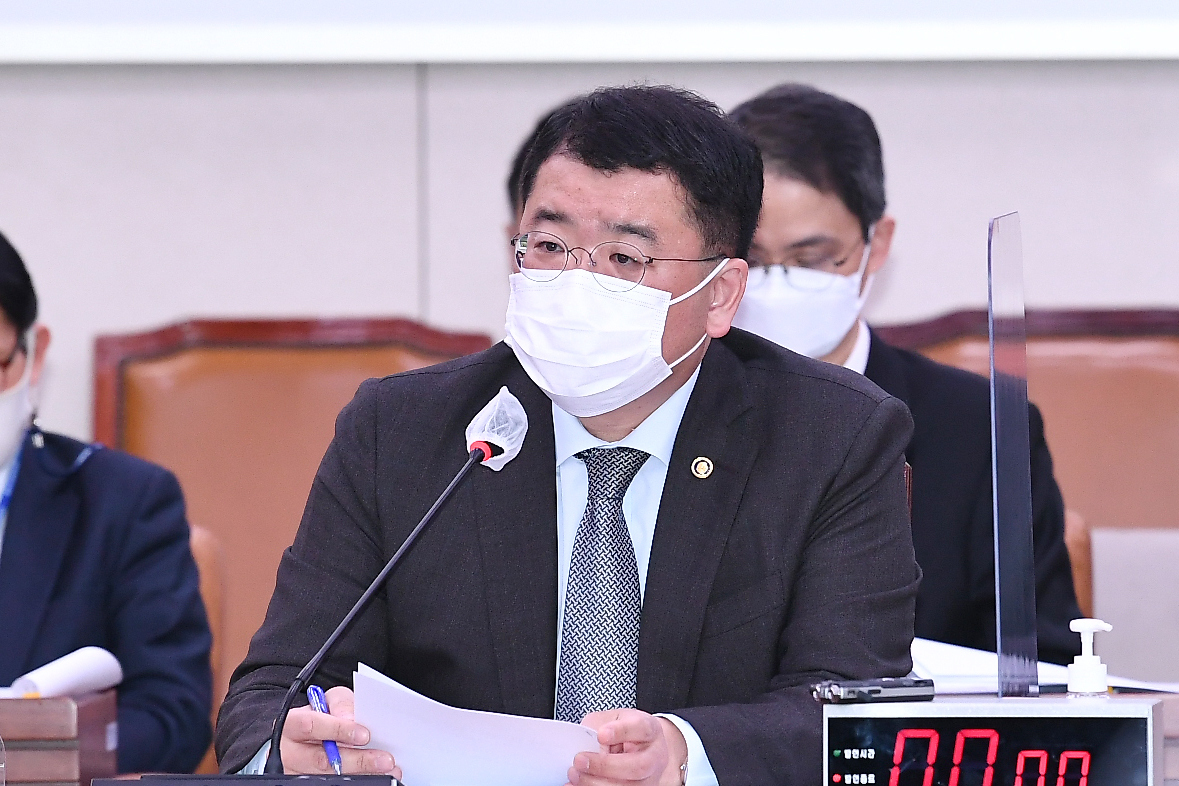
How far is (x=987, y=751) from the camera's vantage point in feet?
3.59

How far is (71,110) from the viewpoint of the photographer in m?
3.42

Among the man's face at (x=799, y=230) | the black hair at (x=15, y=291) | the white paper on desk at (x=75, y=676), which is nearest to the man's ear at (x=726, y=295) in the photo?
the man's face at (x=799, y=230)

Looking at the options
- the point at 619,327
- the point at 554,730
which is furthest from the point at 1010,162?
the point at 554,730

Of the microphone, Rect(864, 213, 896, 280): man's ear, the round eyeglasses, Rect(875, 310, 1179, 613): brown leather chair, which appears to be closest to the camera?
the microphone

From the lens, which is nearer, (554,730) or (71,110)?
(554,730)

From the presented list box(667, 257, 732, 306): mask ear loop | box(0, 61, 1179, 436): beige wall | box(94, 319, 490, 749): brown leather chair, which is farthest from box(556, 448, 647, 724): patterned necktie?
box(0, 61, 1179, 436): beige wall

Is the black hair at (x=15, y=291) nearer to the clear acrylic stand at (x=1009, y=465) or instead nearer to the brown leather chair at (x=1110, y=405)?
the clear acrylic stand at (x=1009, y=465)

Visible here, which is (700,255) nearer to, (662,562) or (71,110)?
(662,562)

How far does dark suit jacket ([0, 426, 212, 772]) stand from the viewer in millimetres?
2248

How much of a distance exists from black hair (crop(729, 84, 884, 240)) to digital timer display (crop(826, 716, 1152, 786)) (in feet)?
4.45

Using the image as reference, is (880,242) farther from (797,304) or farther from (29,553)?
(29,553)

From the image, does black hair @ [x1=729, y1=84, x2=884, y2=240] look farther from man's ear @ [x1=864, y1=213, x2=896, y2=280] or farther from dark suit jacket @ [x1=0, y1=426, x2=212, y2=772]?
dark suit jacket @ [x1=0, y1=426, x2=212, y2=772]

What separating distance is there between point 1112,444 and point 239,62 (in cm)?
216

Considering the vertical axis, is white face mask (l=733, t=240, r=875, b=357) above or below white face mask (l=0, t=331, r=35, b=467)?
above
